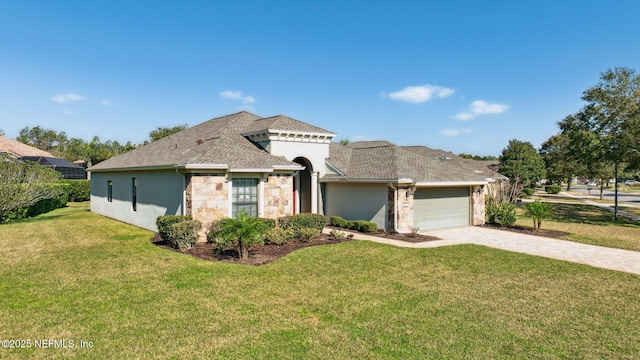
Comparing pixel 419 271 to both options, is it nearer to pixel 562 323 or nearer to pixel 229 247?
pixel 562 323

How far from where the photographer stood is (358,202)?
1744 cm

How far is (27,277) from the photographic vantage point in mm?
8594

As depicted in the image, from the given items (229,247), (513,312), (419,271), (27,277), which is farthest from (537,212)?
(27,277)

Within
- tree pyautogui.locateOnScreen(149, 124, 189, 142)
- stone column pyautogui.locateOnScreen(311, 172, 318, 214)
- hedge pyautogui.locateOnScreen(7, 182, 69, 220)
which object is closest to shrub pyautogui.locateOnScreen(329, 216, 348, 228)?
stone column pyautogui.locateOnScreen(311, 172, 318, 214)

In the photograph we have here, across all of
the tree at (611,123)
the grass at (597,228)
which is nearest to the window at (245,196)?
the grass at (597,228)

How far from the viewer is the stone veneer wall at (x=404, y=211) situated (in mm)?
15750

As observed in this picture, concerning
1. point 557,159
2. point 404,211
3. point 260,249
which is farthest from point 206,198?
point 557,159

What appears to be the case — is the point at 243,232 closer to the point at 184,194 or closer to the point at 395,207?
the point at 184,194

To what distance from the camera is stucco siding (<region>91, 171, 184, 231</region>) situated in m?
14.1

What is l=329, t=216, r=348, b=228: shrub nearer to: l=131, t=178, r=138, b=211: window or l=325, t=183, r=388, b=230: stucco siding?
l=325, t=183, r=388, b=230: stucco siding

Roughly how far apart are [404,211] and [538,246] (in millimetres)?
5316

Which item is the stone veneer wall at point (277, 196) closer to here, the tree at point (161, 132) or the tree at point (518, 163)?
the tree at point (518, 163)

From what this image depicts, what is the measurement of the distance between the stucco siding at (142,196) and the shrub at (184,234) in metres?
1.50

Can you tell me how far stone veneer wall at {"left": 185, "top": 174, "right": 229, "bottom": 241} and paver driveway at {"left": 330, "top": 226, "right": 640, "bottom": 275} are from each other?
19.3ft
